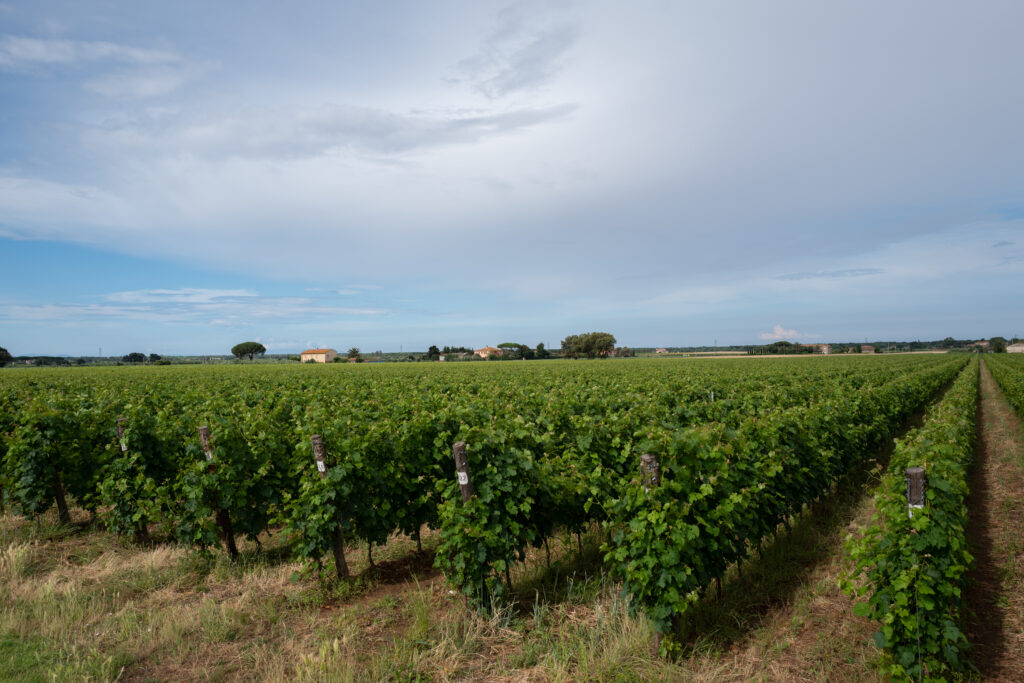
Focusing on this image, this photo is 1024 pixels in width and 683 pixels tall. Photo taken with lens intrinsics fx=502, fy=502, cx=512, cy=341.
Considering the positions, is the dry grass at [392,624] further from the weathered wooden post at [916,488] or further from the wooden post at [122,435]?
the wooden post at [122,435]

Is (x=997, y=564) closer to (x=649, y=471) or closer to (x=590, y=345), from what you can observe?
(x=649, y=471)

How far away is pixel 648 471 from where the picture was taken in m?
4.83

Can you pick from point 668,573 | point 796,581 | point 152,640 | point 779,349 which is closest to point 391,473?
point 152,640

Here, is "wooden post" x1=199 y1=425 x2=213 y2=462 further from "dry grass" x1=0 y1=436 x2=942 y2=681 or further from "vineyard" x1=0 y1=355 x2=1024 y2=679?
"dry grass" x1=0 y1=436 x2=942 y2=681

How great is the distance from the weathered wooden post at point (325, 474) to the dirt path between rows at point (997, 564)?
21.9ft

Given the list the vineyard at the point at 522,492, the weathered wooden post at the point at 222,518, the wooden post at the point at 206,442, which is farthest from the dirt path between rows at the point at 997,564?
the wooden post at the point at 206,442

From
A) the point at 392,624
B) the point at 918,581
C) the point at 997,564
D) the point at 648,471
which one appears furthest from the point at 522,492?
the point at 997,564

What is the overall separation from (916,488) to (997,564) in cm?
423

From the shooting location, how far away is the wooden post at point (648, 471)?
15.7ft

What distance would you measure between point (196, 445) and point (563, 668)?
600 centimetres

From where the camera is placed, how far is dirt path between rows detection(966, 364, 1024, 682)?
189 inches

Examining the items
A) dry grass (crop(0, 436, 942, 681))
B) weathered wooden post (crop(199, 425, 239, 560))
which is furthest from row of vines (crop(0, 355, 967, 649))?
dry grass (crop(0, 436, 942, 681))

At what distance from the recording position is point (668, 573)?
4512mm

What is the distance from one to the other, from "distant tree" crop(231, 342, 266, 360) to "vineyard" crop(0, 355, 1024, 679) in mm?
177542
